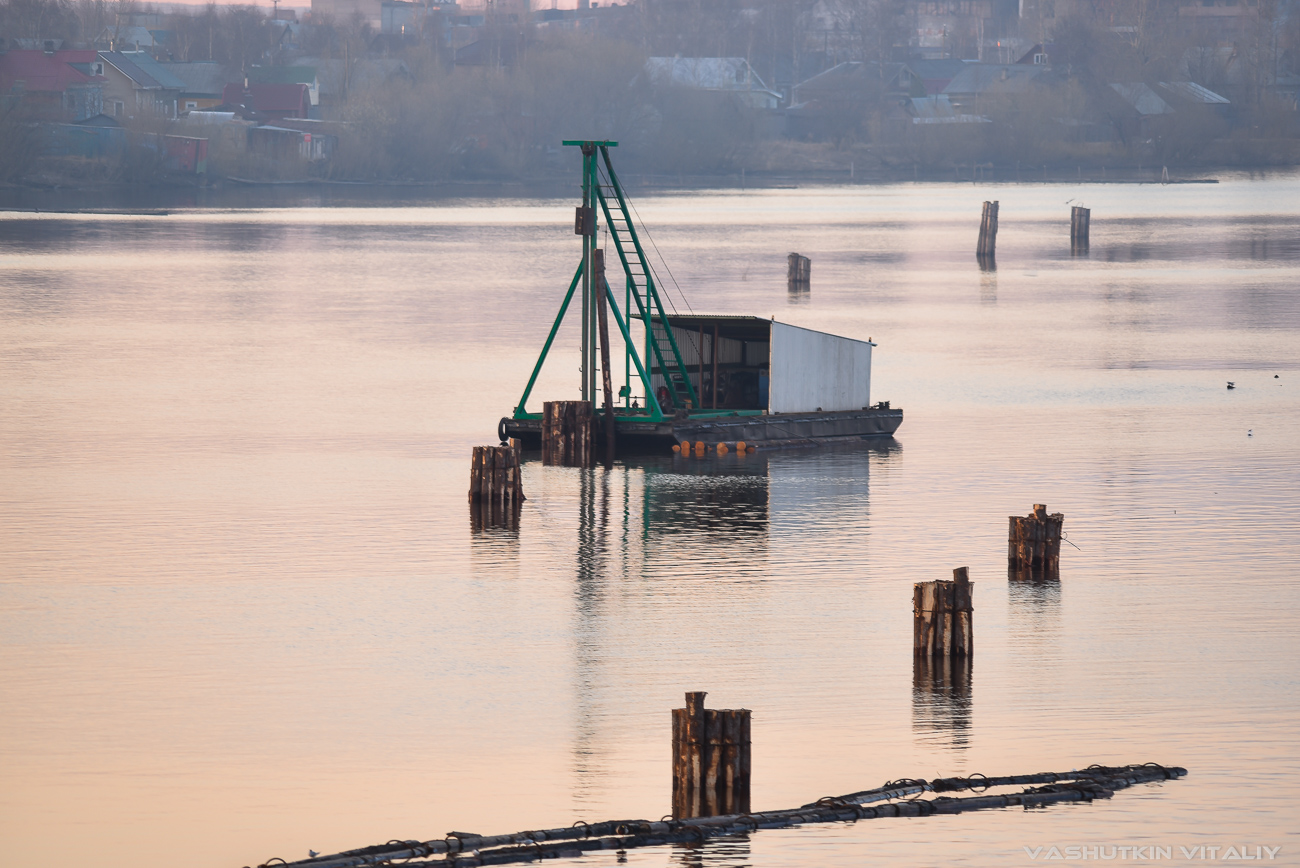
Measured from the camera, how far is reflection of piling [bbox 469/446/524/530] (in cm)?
4422

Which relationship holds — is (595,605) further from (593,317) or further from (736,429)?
(593,317)

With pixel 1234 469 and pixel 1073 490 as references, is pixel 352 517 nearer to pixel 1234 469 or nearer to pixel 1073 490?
pixel 1073 490

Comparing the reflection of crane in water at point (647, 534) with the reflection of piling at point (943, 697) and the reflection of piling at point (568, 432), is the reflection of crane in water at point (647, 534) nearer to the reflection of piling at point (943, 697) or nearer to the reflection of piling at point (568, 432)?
the reflection of piling at point (568, 432)

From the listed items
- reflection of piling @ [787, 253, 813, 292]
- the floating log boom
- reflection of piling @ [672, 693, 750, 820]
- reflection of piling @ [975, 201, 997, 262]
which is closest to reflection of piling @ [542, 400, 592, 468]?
the floating log boom

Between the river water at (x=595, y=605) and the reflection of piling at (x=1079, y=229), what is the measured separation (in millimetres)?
56274

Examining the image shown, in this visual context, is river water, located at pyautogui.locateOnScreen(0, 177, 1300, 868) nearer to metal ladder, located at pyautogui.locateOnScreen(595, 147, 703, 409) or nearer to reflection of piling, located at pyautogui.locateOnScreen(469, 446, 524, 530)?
reflection of piling, located at pyautogui.locateOnScreen(469, 446, 524, 530)

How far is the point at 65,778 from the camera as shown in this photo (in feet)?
83.0

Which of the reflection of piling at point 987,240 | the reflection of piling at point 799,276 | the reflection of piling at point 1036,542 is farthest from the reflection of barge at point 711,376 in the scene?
the reflection of piling at point 987,240

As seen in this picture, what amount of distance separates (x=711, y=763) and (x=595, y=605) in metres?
11.8

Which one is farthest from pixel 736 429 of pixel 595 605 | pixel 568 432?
pixel 595 605

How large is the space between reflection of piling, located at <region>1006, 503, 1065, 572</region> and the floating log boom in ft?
39.7

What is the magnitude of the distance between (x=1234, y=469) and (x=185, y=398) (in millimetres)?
34300

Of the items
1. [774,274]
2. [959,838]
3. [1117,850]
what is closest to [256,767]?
[959,838]

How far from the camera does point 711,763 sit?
23625 mm
